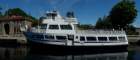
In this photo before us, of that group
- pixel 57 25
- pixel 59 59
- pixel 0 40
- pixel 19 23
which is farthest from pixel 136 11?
pixel 59 59

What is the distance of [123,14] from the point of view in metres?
113

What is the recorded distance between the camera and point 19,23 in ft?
351

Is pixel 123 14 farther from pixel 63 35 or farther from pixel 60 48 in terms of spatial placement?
pixel 60 48

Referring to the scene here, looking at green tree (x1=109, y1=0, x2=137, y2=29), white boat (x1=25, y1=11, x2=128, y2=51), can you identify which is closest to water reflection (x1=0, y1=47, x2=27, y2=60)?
white boat (x1=25, y1=11, x2=128, y2=51)

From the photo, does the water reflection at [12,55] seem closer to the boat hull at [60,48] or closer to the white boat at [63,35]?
the boat hull at [60,48]

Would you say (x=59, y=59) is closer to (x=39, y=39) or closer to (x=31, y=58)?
(x=31, y=58)

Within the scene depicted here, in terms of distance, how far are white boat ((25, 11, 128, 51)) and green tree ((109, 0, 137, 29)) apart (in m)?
44.6

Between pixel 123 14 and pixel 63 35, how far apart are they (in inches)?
2109

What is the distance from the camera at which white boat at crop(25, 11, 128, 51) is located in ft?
208

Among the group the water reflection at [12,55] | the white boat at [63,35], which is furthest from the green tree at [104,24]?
the water reflection at [12,55]

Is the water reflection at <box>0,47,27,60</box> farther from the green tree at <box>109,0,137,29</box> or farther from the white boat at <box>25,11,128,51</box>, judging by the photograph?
the green tree at <box>109,0,137,29</box>

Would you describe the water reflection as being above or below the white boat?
below

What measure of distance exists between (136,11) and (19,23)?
4041 cm

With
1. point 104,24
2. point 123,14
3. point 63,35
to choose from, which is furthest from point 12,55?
point 104,24
